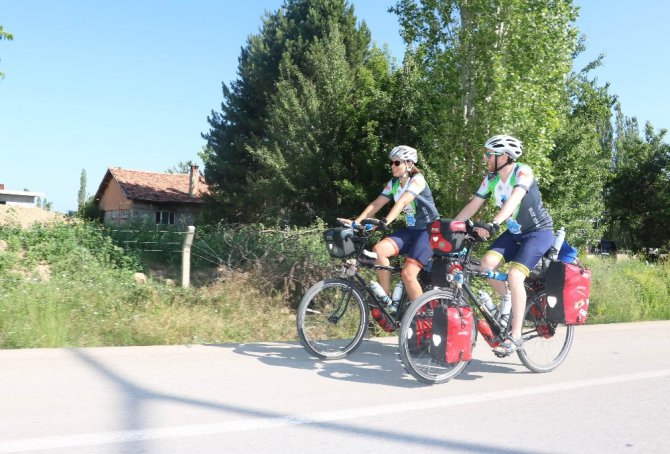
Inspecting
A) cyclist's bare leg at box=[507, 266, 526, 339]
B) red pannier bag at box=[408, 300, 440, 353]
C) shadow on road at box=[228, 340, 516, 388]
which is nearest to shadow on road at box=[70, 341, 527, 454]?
shadow on road at box=[228, 340, 516, 388]

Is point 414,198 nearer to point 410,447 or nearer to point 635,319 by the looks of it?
point 410,447

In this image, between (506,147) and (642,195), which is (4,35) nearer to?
(506,147)

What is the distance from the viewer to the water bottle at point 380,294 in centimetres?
618

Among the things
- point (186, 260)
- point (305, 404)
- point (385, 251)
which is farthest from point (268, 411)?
point (186, 260)

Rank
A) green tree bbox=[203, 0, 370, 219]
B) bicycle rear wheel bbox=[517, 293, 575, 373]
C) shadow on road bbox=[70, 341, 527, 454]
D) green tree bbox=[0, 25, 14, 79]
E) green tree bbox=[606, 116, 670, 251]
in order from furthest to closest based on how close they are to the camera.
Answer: green tree bbox=[606, 116, 670, 251] → green tree bbox=[203, 0, 370, 219] → green tree bbox=[0, 25, 14, 79] → bicycle rear wheel bbox=[517, 293, 575, 373] → shadow on road bbox=[70, 341, 527, 454]

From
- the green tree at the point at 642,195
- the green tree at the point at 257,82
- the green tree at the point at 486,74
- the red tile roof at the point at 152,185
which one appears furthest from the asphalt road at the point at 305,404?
the red tile roof at the point at 152,185

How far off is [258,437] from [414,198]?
3269 millimetres

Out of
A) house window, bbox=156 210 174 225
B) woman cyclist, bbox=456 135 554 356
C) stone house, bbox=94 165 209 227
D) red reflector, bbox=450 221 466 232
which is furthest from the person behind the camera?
house window, bbox=156 210 174 225

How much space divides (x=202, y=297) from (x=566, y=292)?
456cm

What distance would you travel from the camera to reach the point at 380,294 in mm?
Result: 6191

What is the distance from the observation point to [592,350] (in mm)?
7141

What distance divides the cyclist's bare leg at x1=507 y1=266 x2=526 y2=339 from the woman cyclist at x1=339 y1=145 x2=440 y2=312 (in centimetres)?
80

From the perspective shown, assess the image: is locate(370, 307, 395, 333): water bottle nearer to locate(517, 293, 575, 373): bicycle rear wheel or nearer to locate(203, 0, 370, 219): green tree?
locate(517, 293, 575, 373): bicycle rear wheel

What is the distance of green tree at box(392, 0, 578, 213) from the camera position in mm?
14344
